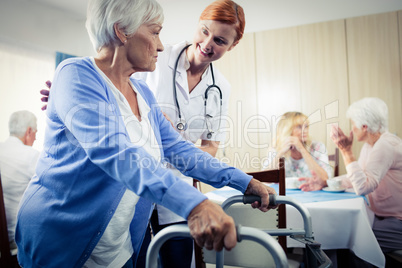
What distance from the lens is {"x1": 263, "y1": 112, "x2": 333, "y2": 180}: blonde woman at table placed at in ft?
8.82

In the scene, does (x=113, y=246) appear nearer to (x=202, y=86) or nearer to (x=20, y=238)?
(x=20, y=238)

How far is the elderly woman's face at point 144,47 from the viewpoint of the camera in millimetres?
933

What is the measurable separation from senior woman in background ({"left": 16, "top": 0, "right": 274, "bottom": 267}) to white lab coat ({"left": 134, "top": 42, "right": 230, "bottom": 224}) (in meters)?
0.47

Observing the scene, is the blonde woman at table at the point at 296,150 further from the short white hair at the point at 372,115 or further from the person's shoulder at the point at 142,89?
the person's shoulder at the point at 142,89

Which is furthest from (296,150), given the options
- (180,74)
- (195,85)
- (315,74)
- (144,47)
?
(144,47)

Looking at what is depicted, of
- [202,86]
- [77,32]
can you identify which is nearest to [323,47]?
[202,86]

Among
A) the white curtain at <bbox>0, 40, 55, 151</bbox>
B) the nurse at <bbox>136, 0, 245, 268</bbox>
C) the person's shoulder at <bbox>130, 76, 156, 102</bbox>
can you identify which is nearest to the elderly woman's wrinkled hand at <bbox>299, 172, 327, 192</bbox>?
the nurse at <bbox>136, 0, 245, 268</bbox>

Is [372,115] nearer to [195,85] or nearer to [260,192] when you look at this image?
[195,85]

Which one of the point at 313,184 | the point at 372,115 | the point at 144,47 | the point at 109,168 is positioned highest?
the point at 144,47

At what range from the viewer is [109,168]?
0.67 m

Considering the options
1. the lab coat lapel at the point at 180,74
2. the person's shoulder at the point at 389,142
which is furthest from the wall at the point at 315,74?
the lab coat lapel at the point at 180,74

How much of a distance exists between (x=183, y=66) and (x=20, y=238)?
104cm

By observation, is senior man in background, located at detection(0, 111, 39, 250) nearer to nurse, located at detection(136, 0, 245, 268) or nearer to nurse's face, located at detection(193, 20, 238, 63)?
nurse, located at detection(136, 0, 245, 268)

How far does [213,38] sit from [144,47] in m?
0.58
